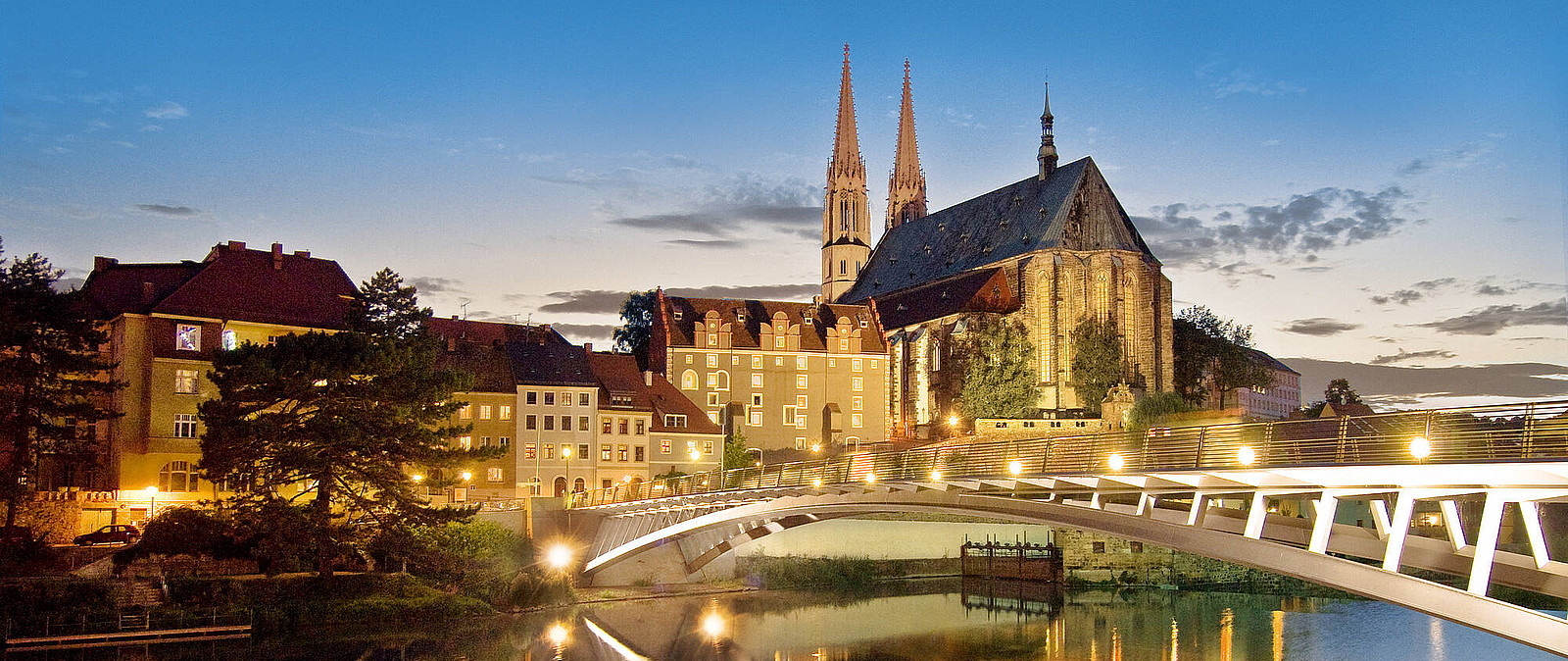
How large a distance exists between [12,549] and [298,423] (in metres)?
10.6

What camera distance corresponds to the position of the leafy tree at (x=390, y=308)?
58.8 meters

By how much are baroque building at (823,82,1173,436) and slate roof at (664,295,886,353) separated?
292 cm

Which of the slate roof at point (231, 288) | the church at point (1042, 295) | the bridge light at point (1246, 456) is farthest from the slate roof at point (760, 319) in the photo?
the bridge light at point (1246, 456)

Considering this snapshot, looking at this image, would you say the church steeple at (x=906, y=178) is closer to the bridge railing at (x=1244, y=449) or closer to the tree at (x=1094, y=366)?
the tree at (x=1094, y=366)

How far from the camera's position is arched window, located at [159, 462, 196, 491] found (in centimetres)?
6166

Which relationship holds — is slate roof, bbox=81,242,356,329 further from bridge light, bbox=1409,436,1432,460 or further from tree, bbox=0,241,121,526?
bridge light, bbox=1409,436,1432,460

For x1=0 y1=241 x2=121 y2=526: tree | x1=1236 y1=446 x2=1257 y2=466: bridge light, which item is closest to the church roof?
x1=0 y1=241 x2=121 y2=526: tree

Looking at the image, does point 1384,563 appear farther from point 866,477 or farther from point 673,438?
point 673,438

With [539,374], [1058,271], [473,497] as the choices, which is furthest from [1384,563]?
[1058,271]

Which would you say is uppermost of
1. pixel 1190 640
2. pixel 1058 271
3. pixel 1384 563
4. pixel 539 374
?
pixel 1058 271

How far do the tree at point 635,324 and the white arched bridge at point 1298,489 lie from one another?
70.1 m

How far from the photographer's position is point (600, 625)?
53.9 m

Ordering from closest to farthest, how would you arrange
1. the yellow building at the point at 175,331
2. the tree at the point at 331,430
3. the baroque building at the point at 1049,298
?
the tree at the point at 331,430 → the yellow building at the point at 175,331 → the baroque building at the point at 1049,298

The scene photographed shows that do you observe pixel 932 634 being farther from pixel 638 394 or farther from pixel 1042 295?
pixel 1042 295
